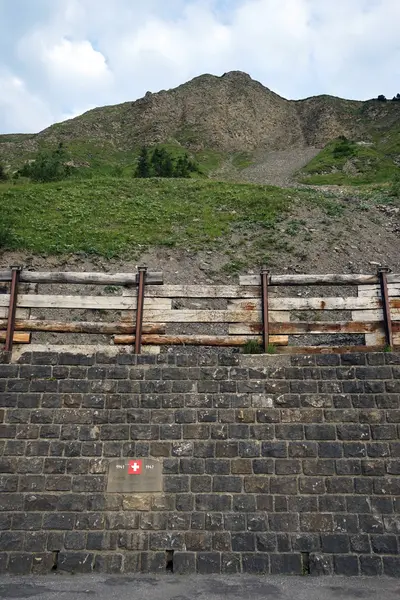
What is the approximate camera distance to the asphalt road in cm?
537

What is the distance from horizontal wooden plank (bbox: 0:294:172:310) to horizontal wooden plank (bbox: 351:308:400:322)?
115 inches

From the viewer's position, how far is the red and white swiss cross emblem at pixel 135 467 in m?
6.85

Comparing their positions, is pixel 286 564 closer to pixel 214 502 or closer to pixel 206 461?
pixel 214 502

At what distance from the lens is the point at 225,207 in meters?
26.5

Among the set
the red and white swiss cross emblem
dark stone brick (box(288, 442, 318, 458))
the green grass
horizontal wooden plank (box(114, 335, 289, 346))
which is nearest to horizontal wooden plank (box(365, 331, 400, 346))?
horizontal wooden plank (box(114, 335, 289, 346))

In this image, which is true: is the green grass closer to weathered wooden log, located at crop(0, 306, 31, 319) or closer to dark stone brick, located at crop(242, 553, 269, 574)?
weathered wooden log, located at crop(0, 306, 31, 319)

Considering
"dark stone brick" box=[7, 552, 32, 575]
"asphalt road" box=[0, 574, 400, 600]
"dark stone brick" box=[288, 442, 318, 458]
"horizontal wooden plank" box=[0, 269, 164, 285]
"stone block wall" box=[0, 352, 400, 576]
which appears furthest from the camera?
"horizontal wooden plank" box=[0, 269, 164, 285]

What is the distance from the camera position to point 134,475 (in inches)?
269

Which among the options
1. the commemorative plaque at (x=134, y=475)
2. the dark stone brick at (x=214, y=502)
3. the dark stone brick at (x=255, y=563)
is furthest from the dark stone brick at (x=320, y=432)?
the commemorative plaque at (x=134, y=475)

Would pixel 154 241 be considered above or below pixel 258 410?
above

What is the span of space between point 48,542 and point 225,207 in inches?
855

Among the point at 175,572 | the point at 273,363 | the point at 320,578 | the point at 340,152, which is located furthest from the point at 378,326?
the point at 340,152

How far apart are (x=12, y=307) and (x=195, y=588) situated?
485cm

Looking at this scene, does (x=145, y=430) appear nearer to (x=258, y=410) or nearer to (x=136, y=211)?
(x=258, y=410)
